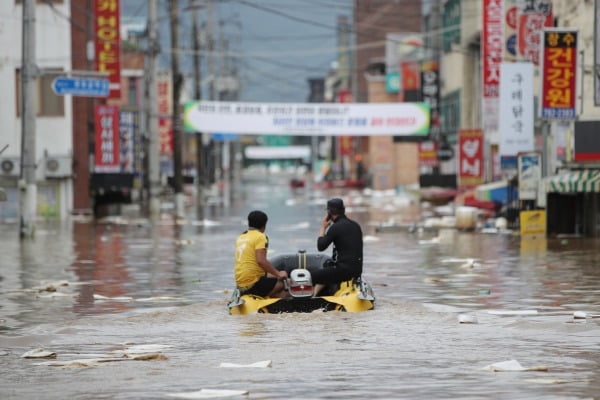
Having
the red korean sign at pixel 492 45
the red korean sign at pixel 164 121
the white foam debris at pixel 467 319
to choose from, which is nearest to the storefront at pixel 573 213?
the red korean sign at pixel 492 45

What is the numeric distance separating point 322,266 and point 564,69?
59.9ft

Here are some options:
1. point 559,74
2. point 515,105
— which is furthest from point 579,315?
point 515,105

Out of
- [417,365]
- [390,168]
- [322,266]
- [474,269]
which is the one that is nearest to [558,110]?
[474,269]

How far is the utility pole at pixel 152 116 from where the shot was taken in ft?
185

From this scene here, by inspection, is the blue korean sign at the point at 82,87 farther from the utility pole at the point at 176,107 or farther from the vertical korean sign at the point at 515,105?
the utility pole at the point at 176,107

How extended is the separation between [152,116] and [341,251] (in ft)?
131

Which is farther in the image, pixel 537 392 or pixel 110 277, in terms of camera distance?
pixel 110 277

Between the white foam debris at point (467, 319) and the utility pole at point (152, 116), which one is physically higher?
the utility pole at point (152, 116)

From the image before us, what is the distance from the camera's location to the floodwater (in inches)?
446

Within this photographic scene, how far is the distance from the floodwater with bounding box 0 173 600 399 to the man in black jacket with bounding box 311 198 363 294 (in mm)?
769

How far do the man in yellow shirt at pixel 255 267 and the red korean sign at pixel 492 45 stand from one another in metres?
31.4

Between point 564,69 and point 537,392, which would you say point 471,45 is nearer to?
point 564,69

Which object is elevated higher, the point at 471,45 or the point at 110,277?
the point at 471,45

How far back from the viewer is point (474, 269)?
83.9 ft
